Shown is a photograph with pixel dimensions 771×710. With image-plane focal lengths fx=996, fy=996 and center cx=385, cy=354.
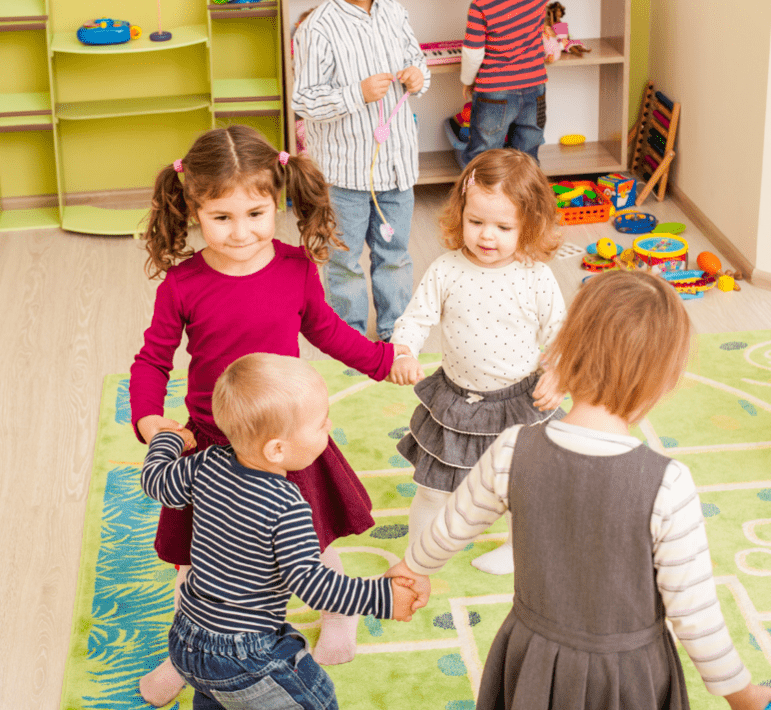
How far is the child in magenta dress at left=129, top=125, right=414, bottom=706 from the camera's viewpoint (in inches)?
65.2

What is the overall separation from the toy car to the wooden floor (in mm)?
797

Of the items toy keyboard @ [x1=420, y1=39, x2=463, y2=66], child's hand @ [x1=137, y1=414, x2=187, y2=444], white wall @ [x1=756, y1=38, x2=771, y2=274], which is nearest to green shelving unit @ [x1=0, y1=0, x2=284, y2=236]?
toy keyboard @ [x1=420, y1=39, x2=463, y2=66]

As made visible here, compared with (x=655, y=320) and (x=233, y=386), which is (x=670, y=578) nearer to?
(x=655, y=320)

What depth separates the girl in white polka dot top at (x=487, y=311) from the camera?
1.86 metres

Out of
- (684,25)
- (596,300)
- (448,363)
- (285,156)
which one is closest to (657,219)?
(684,25)

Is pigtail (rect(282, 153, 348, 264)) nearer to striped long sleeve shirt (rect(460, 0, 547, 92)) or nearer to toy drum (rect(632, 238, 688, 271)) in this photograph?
toy drum (rect(632, 238, 688, 271))

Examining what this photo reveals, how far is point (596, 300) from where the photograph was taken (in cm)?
119

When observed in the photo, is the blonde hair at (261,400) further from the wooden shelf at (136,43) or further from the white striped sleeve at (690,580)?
the wooden shelf at (136,43)

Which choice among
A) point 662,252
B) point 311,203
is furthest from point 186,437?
point 662,252

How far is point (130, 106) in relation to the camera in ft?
13.8

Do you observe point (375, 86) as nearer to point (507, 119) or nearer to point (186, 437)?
point (507, 119)

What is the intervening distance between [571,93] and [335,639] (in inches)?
130

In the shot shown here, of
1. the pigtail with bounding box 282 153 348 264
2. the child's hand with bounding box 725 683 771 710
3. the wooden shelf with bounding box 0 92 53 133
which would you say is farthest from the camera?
the wooden shelf with bounding box 0 92 53 133

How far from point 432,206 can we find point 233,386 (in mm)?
3139
